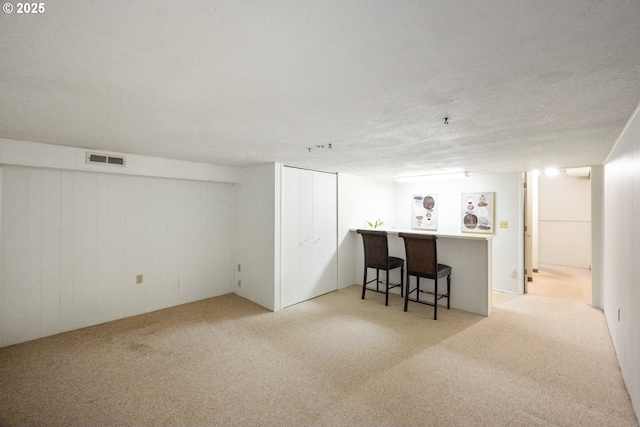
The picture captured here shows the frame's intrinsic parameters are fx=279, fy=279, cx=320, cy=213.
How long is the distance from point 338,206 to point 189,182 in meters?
2.39

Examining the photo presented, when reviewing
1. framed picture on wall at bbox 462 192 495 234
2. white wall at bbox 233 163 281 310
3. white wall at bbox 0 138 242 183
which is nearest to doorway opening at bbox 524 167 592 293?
framed picture on wall at bbox 462 192 495 234

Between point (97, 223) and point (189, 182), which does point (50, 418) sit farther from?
point (189, 182)

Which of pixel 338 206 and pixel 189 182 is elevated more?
pixel 189 182

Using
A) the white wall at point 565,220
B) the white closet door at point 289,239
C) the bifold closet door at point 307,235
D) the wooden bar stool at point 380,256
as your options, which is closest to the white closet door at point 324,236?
the bifold closet door at point 307,235

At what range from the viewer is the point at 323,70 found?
1331mm

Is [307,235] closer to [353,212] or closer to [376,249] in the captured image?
[376,249]

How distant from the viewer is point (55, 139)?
268 centimetres

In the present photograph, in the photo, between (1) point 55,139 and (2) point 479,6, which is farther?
(1) point 55,139

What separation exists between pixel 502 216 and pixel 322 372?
4.14 meters

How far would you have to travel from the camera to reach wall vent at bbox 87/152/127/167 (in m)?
3.13

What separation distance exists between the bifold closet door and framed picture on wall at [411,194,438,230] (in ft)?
6.81

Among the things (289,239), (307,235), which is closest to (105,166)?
(289,239)

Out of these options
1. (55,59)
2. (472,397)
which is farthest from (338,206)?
(55,59)

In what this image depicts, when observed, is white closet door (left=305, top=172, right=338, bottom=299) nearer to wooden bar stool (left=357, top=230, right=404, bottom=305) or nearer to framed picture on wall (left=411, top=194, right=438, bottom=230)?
wooden bar stool (left=357, top=230, right=404, bottom=305)
